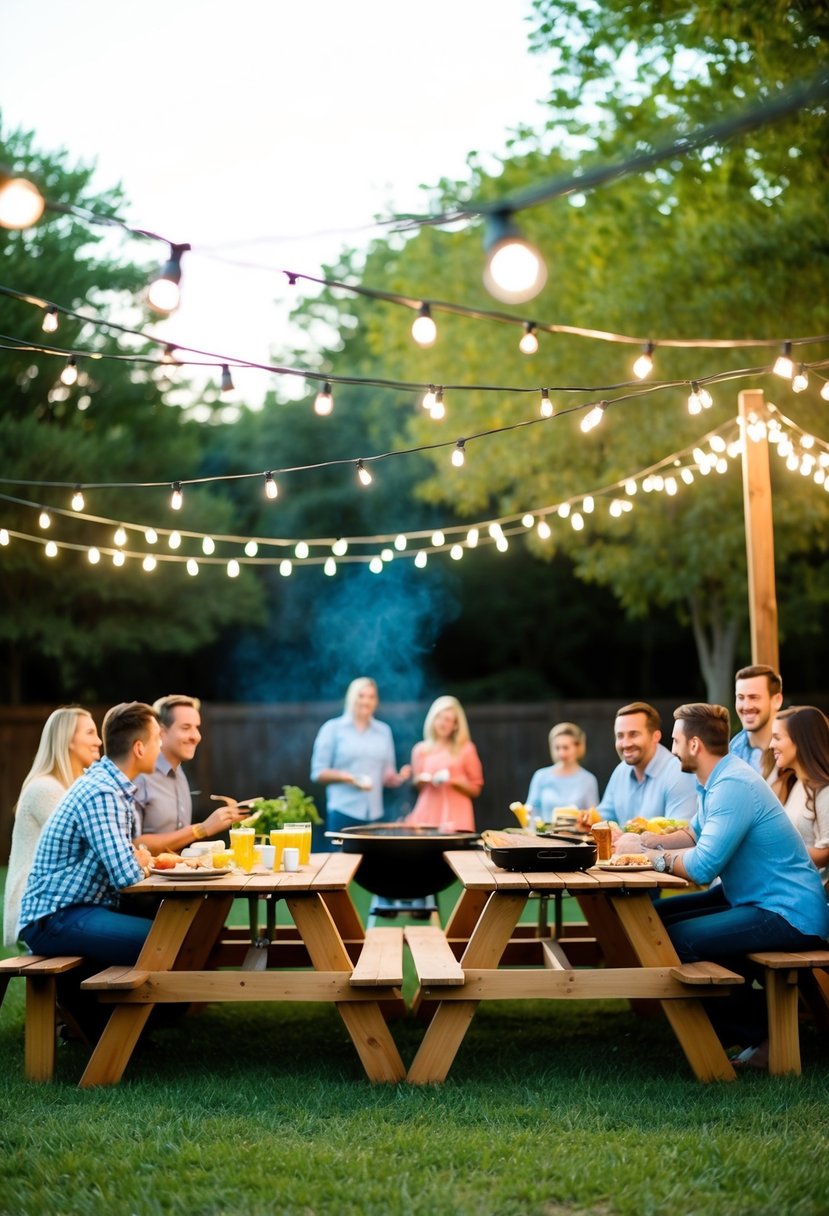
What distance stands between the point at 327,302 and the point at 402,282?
567 cm

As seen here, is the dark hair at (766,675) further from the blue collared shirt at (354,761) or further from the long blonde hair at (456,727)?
the blue collared shirt at (354,761)

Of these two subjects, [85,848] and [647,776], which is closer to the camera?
[85,848]

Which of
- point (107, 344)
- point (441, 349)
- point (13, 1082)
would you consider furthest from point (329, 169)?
point (13, 1082)

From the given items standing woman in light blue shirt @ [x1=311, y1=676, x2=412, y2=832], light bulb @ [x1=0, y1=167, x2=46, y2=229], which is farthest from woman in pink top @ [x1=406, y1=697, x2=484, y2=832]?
light bulb @ [x1=0, y1=167, x2=46, y2=229]

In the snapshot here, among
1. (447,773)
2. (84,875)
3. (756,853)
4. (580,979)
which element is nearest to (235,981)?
(84,875)

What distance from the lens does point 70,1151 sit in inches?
151

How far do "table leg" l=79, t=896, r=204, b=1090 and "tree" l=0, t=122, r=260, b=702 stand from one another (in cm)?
1053

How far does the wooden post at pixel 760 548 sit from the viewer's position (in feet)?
24.2

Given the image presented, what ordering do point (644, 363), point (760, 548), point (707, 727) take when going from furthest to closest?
point (760, 548) → point (644, 363) → point (707, 727)

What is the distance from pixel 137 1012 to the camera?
15.4 feet

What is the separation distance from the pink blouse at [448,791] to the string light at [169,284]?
495 centimetres

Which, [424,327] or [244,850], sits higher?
[424,327]

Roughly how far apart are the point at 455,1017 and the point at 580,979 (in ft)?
1.58

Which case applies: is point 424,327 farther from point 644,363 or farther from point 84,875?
point 84,875
